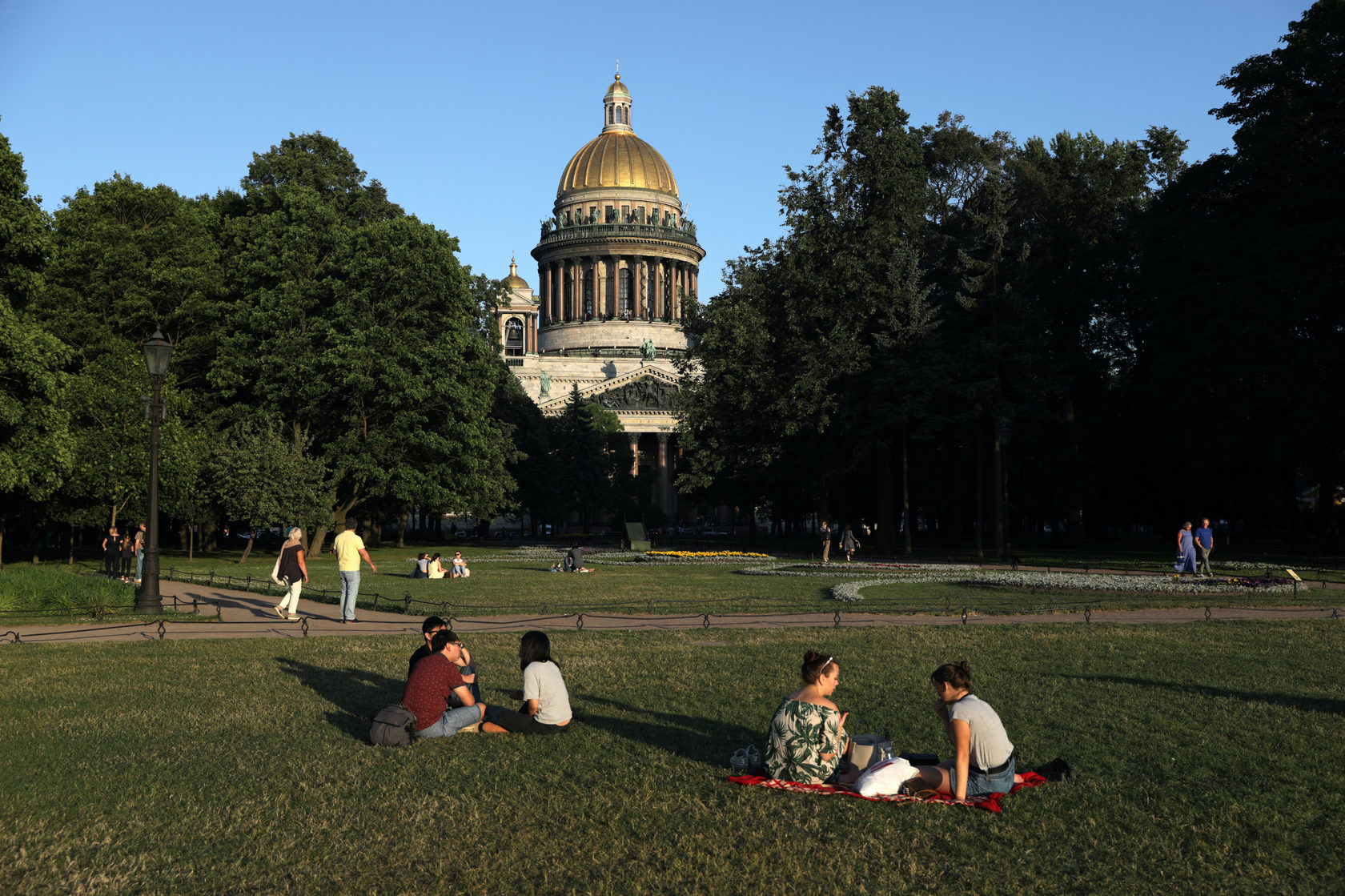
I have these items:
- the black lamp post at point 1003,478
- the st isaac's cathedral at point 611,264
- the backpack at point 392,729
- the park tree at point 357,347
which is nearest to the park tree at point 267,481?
the park tree at point 357,347

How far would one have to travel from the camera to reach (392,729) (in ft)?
32.5

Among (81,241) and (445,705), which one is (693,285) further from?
(445,705)

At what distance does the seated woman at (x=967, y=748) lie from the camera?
316 inches

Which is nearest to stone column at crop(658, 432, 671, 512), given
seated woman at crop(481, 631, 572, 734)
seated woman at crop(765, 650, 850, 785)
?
seated woman at crop(481, 631, 572, 734)

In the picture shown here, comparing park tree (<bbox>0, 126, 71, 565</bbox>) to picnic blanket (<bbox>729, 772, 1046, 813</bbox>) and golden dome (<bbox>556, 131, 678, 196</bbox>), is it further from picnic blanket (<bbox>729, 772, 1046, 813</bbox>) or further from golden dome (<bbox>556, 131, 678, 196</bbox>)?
golden dome (<bbox>556, 131, 678, 196</bbox>)

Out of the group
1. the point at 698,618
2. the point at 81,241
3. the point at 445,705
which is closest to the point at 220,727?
the point at 445,705

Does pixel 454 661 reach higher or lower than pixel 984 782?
higher

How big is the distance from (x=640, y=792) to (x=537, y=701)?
7.15 feet

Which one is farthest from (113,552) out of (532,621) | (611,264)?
(611,264)

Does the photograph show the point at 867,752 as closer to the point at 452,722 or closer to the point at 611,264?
the point at 452,722

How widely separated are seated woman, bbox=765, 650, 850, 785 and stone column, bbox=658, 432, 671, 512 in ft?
350

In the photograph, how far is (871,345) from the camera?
148 ft

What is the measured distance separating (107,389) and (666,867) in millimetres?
37719

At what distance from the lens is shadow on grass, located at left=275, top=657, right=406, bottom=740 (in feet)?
36.1
